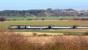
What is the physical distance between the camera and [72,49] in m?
13.0

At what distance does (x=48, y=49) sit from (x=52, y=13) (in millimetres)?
151747

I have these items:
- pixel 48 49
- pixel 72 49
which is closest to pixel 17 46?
pixel 48 49

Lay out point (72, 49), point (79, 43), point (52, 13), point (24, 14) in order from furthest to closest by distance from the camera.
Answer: point (52, 13)
point (24, 14)
point (79, 43)
point (72, 49)

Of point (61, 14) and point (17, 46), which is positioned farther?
point (61, 14)

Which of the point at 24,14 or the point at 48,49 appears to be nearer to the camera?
the point at 48,49

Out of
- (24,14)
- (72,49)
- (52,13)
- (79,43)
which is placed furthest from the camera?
(52,13)

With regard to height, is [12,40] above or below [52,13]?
above

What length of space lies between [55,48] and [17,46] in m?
1.53

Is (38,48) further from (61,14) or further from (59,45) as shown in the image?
(61,14)

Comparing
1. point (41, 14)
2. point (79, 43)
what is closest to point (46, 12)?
point (41, 14)

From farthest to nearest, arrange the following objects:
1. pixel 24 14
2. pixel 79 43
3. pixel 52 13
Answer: pixel 52 13, pixel 24 14, pixel 79 43

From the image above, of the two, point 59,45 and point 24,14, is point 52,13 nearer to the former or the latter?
point 24,14

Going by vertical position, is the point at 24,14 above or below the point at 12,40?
below

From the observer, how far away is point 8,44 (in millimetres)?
13070
